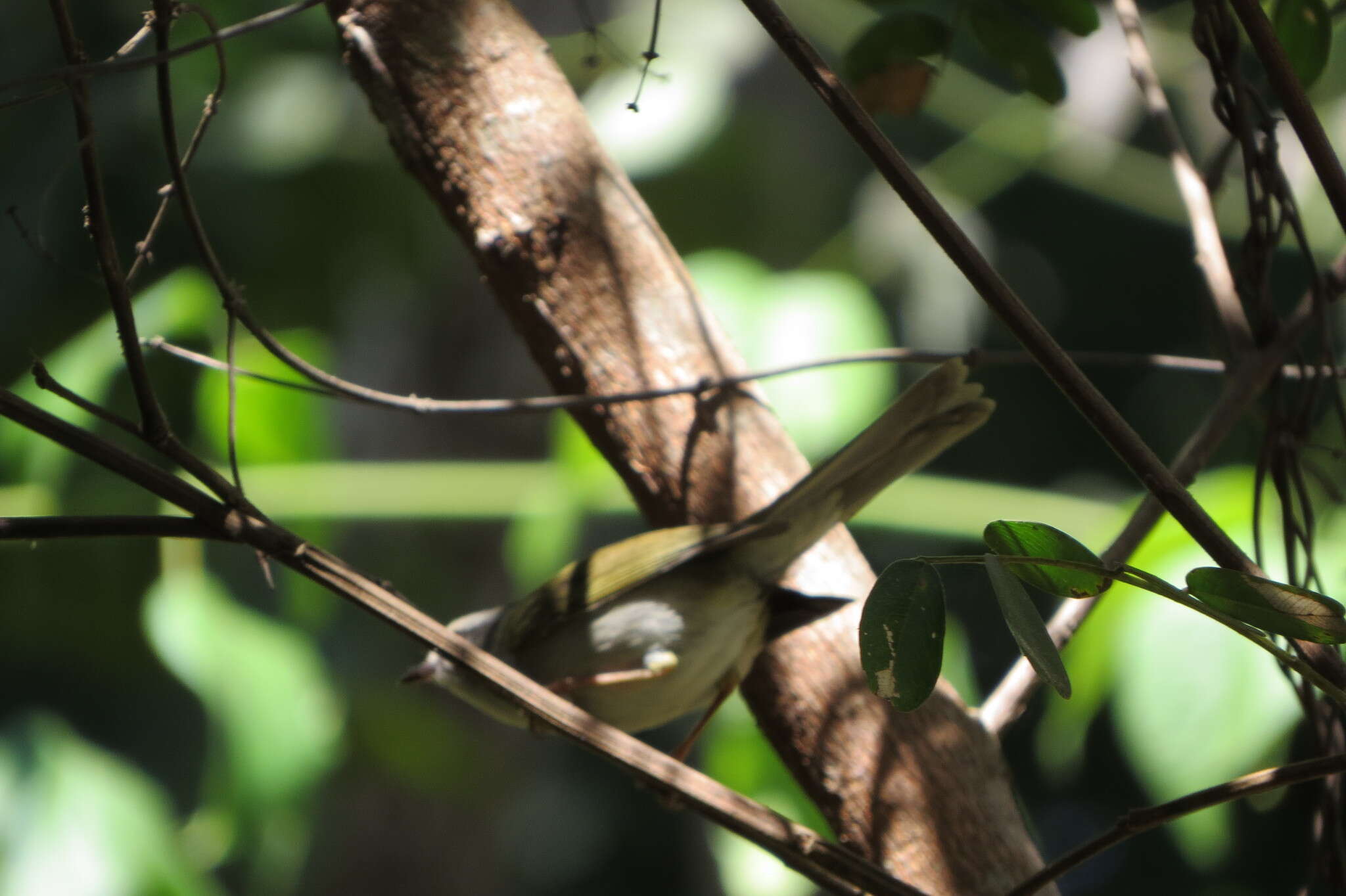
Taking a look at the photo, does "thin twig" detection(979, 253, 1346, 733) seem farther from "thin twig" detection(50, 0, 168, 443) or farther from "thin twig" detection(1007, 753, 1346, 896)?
"thin twig" detection(50, 0, 168, 443)

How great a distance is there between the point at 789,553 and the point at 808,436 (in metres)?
0.60

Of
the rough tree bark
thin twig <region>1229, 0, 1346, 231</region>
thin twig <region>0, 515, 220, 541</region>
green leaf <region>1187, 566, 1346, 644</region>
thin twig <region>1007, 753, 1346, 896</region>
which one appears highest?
the rough tree bark

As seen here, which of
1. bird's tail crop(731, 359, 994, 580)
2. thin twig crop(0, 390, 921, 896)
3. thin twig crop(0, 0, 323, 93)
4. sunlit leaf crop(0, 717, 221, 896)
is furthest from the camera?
sunlit leaf crop(0, 717, 221, 896)

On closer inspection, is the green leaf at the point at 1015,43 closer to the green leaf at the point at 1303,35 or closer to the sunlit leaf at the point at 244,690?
the green leaf at the point at 1303,35

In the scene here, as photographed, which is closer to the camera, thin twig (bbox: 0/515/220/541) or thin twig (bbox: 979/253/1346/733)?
thin twig (bbox: 0/515/220/541)

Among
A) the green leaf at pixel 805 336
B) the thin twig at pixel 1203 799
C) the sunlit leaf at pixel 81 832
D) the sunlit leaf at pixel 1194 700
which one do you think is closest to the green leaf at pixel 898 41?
the green leaf at pixel 805 336

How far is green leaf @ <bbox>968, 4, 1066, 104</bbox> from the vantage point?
1795 millimetres

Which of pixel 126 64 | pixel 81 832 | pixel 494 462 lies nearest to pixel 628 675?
pixel 126 64

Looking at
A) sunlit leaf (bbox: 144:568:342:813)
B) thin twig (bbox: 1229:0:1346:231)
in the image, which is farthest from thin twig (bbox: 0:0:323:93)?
sunlit leaf (bbox: 144:568:342:813)

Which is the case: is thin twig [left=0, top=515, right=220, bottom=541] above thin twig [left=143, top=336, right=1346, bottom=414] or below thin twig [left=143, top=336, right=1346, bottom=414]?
below

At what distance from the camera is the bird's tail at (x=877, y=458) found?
1.60 metres

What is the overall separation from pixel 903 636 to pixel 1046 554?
0.47ft

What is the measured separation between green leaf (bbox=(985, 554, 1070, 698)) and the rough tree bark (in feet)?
2.79

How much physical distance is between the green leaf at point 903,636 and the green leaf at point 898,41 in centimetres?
123
